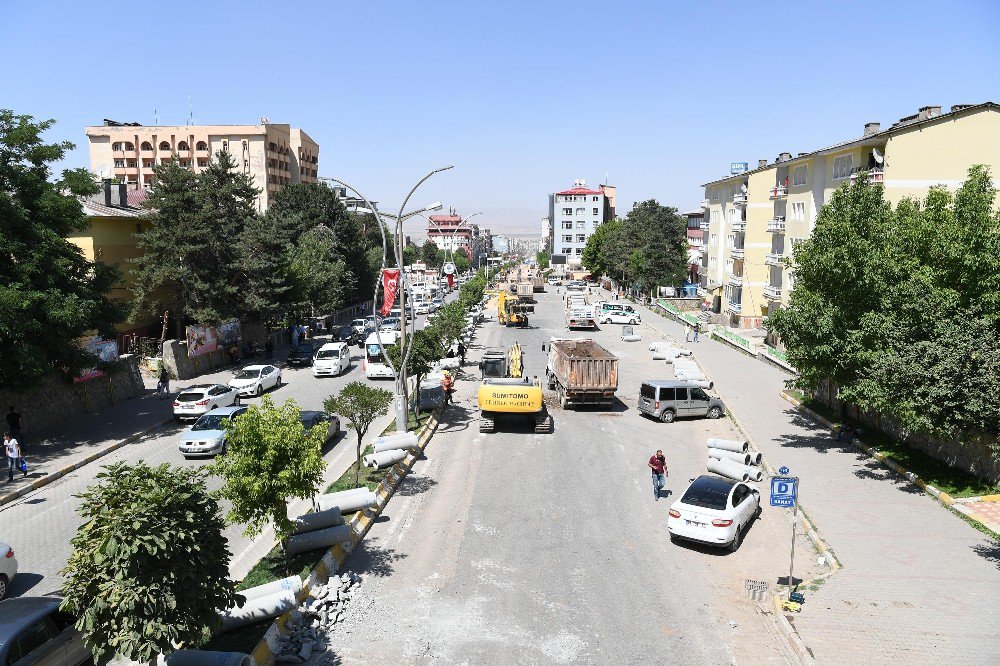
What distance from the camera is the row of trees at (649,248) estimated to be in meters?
80.0

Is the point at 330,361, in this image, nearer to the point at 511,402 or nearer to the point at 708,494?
the point at 511,402

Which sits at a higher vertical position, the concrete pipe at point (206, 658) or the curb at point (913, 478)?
the concrete pipe at point (206, 658)

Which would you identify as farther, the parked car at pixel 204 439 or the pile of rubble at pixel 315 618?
the parked car at pixel 204 439

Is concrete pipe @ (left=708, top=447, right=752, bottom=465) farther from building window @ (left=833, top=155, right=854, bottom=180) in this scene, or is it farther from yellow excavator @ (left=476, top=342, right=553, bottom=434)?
building window @ (left=833, top=155, right=854, bottom=180)

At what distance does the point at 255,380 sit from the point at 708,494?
22.4m

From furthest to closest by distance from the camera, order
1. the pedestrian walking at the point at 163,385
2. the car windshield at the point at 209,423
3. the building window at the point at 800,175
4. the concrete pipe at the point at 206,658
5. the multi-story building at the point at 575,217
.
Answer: the multi-story building at the point at 575,217, the building window at the point at 800,175, the pedestrian walking at the point at 163,385, the car windshield at the point at 209,423, the concrete pipe at the point at 206,658

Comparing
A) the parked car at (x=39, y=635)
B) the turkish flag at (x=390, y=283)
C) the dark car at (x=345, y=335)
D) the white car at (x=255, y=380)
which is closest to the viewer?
the parked car at (x=39, y=635)

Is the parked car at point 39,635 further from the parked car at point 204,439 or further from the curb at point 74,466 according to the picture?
the parked car at point 204,439

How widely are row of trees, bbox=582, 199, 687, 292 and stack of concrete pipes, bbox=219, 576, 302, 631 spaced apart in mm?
72486

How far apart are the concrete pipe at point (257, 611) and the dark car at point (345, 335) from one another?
36.7 m

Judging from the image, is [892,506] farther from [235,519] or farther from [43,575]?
[43,575]

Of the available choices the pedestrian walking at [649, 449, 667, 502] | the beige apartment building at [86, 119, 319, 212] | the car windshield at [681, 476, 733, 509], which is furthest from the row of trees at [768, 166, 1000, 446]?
the beige apartment building at [86, 119, 319, 212]

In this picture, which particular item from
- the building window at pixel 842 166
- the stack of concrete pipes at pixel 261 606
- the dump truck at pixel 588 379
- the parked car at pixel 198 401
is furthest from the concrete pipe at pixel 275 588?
the building window at pixel 842 166

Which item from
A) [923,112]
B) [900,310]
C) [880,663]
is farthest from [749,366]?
[880,663]
